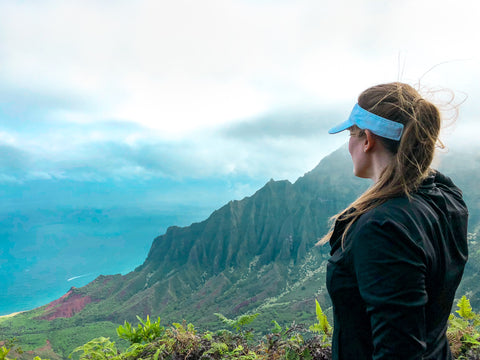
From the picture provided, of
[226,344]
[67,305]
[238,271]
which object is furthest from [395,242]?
[238,271]

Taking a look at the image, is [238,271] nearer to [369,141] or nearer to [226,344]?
[226,344]

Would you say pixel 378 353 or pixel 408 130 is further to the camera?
pixel 408 130

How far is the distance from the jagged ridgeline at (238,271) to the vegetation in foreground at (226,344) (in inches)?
2598

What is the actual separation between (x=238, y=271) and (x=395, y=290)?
156611 millimetres

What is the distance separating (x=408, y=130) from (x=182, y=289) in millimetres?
145799

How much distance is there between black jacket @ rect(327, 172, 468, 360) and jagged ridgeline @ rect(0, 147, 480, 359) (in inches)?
2713

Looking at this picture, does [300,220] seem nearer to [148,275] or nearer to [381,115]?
[148,275]

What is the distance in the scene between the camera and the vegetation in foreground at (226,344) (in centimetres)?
339

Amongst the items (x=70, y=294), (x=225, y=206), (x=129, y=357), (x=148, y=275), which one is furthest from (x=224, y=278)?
(x=129, y=357)

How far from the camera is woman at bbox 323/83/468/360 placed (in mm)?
1292

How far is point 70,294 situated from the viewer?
139m

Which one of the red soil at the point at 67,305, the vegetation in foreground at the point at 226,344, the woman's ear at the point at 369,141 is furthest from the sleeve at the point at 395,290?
the red soil at the point at 67,305

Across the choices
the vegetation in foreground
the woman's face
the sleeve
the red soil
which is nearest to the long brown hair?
the woman's face

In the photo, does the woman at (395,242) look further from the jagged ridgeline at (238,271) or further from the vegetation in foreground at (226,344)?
the jagged ridgeline at (238,271)
